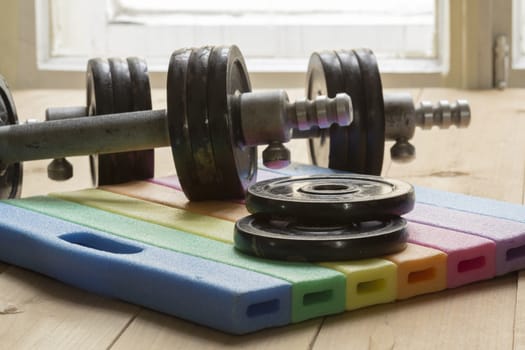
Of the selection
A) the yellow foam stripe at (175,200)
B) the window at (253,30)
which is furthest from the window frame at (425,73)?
the yellow foam stripe at (175,200)

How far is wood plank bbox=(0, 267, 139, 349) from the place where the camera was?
3.37 ft

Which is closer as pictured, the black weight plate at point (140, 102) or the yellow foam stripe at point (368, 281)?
the yellow foam stripe at point (368, 281)

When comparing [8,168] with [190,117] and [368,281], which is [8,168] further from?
[368,281]

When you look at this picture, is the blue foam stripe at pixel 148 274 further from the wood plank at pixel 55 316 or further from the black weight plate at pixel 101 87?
the black weight plate at pixel 101 87

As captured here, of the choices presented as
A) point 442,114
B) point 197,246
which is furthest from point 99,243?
point 442,114

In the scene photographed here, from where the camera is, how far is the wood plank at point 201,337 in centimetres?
101

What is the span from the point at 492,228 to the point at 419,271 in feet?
0.48

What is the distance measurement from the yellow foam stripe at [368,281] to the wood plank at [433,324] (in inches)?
0.4

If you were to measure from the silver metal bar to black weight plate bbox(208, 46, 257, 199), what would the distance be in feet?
0.34

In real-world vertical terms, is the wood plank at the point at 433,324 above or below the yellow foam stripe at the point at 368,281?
below

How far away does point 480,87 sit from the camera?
9.70 ft

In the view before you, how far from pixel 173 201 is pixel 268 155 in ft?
0.53

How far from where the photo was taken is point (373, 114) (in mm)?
1542

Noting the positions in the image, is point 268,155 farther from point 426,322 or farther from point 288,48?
point 288,48
